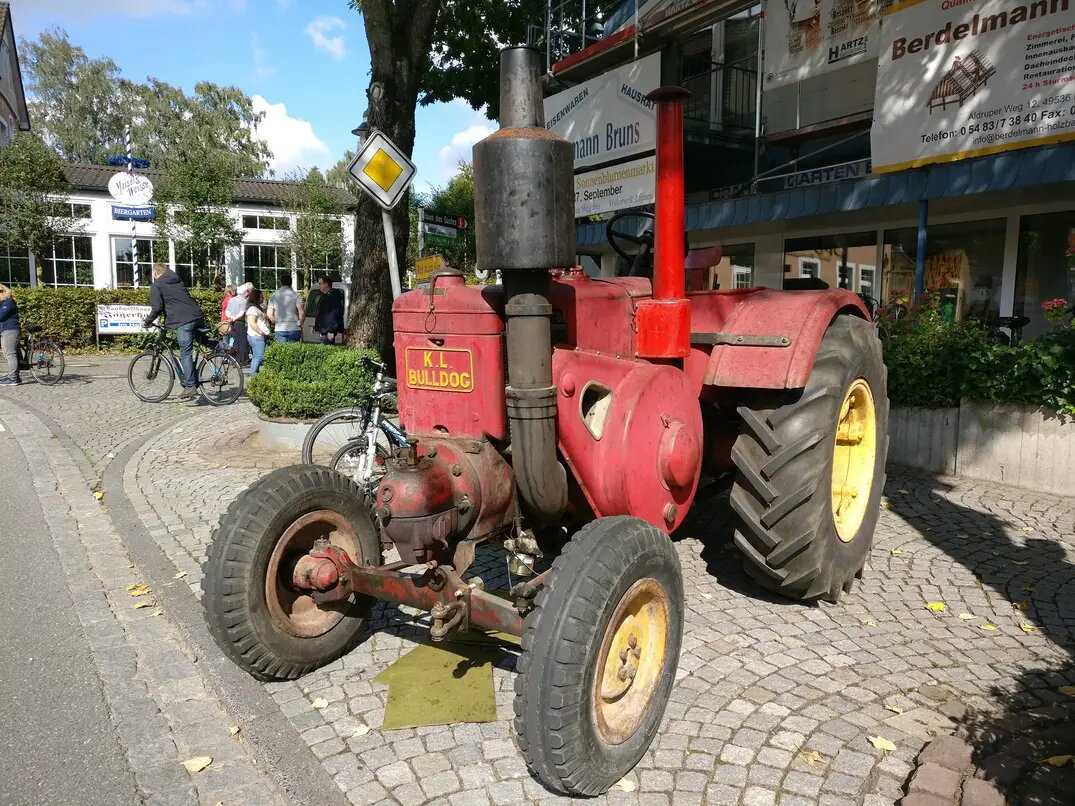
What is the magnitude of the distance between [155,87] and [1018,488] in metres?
56.5

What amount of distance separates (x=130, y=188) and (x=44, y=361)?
5766 millimetres

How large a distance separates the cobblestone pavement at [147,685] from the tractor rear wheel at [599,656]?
1026 mm

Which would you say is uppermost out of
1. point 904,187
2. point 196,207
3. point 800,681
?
point 196,207

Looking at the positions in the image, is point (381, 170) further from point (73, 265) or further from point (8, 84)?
point (8, 84)

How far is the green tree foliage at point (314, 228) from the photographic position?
31797 millimetres

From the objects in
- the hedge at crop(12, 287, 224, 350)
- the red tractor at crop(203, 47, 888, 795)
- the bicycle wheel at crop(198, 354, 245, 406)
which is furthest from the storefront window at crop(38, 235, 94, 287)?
the red tractor at crop(203, 47, 888, 795)

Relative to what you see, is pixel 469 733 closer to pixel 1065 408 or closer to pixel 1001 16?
pixel 1065 408

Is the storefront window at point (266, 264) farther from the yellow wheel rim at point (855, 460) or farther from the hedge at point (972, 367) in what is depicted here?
the yellow wheel rim at point (855, 460)

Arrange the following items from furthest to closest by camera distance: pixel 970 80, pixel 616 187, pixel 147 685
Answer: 1. pixel 616 187
2. pixel 970 80
3. pixel 147 685

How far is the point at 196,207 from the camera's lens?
2780cm

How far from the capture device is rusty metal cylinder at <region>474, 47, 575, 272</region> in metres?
2.50

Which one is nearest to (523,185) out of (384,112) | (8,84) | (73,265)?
(384,112)

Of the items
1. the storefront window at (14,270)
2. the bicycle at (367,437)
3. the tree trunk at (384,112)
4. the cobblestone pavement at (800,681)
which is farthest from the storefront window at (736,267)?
the storefront window at (14,270)

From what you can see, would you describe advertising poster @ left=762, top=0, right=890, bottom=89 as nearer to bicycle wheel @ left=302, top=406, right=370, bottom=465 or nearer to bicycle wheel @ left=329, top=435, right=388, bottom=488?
bicycle wheel @ left=302, top=406, right=370, bottom=465
